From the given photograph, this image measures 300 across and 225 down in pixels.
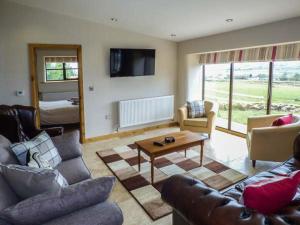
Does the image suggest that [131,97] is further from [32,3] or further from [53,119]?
[32,3]

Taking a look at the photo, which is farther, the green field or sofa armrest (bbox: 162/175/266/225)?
the green field

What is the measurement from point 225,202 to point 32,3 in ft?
14.2

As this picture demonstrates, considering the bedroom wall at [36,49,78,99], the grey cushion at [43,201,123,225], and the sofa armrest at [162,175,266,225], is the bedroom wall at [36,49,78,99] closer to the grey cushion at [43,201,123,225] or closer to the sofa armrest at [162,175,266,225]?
the grey cushion at [43,201,123,225]

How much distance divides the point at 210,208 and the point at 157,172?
7.41ft

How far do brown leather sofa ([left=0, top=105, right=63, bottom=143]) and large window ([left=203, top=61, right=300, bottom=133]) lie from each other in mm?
3763

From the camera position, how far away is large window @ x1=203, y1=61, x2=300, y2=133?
4.17 meters

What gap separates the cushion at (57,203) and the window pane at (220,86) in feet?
14.5

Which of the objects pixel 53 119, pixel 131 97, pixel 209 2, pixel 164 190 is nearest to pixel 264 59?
pixel 209 2

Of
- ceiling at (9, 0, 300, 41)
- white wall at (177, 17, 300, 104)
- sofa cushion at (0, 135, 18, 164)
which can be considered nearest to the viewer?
sofa cushion at (0, 135, 18, 164)

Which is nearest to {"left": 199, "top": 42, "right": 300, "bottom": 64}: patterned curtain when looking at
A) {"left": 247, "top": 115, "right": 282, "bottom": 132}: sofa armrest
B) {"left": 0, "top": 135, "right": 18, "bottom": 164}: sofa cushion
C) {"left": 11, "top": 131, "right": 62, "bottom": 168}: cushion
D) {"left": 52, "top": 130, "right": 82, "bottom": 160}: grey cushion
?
{"left": 247, "top": 115, "right": 282, "bottom": 132}: sofa armrest

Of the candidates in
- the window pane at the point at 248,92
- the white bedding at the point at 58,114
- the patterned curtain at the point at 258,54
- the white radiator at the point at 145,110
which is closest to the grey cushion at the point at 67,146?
the white radiator at the point at 145,110

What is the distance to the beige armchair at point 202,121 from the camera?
473 centimetres

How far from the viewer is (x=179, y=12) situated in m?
3.65

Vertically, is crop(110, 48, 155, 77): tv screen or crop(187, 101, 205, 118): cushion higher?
crop(110, 48, 155, 77): tv screen
